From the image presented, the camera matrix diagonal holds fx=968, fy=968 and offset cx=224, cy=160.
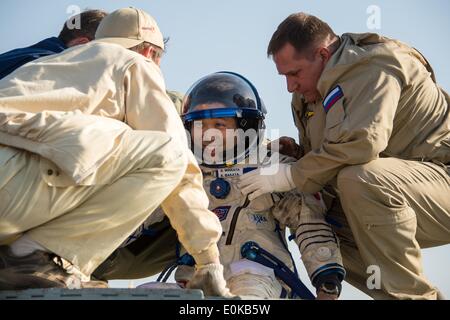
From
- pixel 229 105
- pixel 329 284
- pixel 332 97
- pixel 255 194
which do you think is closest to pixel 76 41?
pixel 229 105

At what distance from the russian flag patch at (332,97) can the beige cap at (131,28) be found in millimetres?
1274

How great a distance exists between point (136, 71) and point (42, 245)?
112cm

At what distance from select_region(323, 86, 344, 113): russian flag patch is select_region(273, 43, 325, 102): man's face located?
38 cm

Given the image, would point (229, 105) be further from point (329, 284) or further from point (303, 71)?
point (329, 284)

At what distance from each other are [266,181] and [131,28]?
1407mm

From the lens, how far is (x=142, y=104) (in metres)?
5.42

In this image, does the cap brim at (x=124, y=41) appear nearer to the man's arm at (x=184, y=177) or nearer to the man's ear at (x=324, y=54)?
the man's arm at (x=184, y=177)

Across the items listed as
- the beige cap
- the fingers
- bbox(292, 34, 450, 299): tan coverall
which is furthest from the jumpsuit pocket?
the beige cap

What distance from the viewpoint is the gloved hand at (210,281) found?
5.26m

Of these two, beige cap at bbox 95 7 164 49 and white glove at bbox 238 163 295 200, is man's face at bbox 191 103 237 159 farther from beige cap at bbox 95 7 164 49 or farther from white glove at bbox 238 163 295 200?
beige cap at bbox 95 7 164 49

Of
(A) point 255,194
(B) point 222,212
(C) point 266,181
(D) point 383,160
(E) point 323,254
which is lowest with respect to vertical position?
(E) point 323,254

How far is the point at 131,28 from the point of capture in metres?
6.27

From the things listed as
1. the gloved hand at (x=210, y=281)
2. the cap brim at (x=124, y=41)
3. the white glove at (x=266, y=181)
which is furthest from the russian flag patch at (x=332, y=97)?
the gloved hand at (x=210, y=281)
